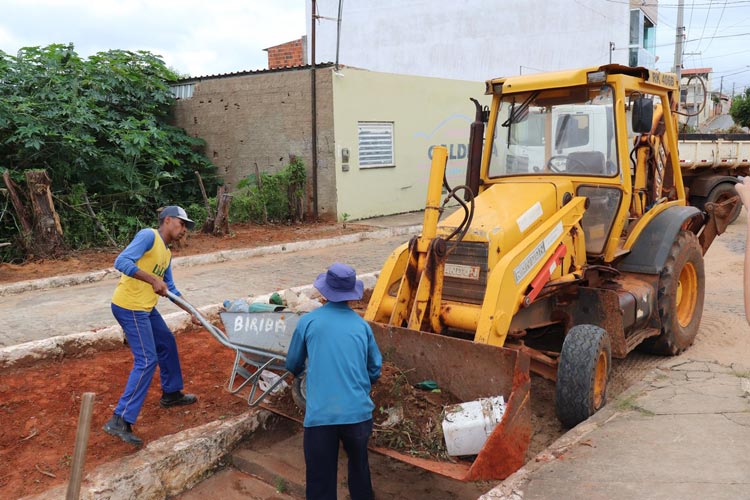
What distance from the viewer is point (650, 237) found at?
248 inches

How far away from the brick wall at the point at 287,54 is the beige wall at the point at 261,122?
8.64m

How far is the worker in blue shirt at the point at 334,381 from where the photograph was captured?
11.8 feet

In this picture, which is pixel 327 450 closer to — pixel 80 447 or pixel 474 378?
pixel 474 378

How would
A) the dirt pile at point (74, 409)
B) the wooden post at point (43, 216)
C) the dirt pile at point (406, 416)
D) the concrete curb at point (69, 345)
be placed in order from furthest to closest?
the wooden post at point (43, 216) → the concrete curb at point (69, 345) → the dirt pile at point (74, 409) → the dirt pile at point (406, 416)

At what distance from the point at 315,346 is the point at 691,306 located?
5.00 meters

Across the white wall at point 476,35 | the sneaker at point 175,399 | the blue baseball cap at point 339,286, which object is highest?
the white wall at point 476,35

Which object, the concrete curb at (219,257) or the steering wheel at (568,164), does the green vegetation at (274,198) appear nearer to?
the concrete curb at (219,257)

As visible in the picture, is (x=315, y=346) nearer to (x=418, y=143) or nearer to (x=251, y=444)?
(x=251, y=444)

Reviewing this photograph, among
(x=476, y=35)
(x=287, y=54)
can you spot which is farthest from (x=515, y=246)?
(x=476, y=35)

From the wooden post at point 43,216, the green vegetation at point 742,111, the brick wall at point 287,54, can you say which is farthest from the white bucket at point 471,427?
the green vegetation at point 742,111

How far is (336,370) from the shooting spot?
361 cm

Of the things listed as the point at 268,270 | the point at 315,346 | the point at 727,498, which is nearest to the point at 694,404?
the point at 727,498

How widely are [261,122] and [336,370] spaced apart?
1180 cm

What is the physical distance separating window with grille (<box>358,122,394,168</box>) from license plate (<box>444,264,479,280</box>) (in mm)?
9725
